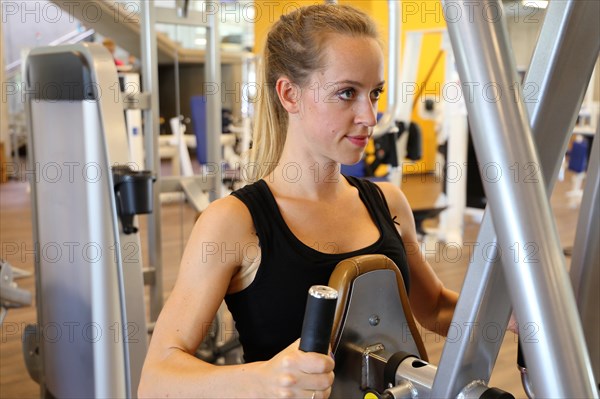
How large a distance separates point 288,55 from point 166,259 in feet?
12.2

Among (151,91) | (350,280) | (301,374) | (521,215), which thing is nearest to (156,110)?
(151,91)

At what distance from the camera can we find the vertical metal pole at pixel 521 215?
39cm

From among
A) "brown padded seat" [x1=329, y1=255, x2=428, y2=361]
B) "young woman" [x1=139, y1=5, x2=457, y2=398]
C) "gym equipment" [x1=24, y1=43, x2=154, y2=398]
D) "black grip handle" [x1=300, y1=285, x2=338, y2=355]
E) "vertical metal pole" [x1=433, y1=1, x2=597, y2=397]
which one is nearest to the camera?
"vertical metal pole" [x1=433, y1=1, x2=597, y2=397]

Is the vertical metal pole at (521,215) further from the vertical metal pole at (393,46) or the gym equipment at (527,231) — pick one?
the vertical metal pole at (393,46)

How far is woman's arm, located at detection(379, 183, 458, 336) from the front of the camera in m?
1.22

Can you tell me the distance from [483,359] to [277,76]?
0.73m

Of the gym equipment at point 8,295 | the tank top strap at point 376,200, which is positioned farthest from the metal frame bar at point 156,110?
the tank top strap at point 376,200

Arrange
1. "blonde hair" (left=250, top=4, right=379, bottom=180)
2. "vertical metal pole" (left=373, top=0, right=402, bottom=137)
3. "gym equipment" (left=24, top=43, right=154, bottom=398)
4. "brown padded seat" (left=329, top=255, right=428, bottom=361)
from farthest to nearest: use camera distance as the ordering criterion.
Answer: "vertical metal pole" (left=373, top=0, right=402, bottom=137) → "gym equipment" (left=24, top=43, right=154, bottom=398) → "blonde hair" (left=250, top=4, right=379, bottom=180) → "brown padded seat" (left=329, top=255, right=428, bottom=361)

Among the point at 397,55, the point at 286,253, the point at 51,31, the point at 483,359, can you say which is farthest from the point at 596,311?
the point at 51,31

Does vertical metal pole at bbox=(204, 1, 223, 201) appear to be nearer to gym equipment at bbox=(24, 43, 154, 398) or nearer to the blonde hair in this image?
gym equipment at bbox=(24, 43, 154, 398)

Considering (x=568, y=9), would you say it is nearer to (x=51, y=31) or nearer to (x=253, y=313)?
(x=253, y=313)

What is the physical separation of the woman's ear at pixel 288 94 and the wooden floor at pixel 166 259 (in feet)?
6.21

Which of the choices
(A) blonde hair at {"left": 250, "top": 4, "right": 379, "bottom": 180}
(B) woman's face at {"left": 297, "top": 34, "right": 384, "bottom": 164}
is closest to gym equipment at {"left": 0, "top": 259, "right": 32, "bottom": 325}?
(A) blonde hair at {"left": 250, "top": 4, "right": 379, "bottom": 180}

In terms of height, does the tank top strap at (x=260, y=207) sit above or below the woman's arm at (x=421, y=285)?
above
